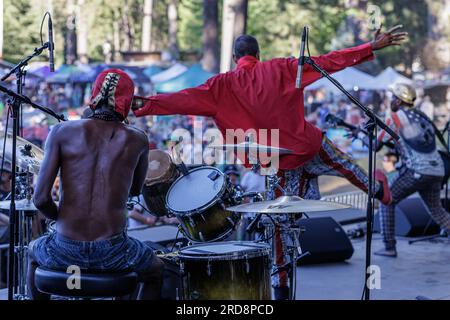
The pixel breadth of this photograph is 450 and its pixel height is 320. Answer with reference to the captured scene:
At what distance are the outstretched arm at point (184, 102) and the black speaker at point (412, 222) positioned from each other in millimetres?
4418

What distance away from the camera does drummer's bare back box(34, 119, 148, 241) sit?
4.73 metres

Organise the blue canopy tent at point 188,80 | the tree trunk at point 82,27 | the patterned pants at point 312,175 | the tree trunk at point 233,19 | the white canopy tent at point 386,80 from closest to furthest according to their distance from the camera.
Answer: the patterned pants at point 312,175
the tree trunk at point 233,19
the blue canopy tent at point 188,80
the white canopy tent at point 386,80
the tree trunk at point 82,27

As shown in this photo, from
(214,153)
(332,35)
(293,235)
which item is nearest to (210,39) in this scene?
(214,153)

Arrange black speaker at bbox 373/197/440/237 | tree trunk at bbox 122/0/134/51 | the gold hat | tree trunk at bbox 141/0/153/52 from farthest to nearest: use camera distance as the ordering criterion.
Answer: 1. tree trunk at bbox 122/0/134/51
2. tree trunk at bbox 141/0/153/52
3. black speaker at bbox 373/197/440/237
4. the gold hat

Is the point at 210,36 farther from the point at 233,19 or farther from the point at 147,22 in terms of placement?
the point at 147,22

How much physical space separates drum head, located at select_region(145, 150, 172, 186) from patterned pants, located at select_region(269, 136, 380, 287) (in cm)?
89

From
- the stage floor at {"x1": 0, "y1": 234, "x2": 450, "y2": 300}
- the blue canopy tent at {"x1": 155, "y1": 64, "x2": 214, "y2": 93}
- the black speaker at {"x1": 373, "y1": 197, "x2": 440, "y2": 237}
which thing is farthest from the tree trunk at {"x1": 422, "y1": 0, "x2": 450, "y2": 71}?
the stage floor at {"x1": 0, "y1": 234, "x2": 450, "y2": 300}

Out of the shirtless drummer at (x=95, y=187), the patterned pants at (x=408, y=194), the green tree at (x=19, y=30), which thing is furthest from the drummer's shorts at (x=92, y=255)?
the green tree at (x=19, y=30)

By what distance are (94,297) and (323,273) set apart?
4020mm

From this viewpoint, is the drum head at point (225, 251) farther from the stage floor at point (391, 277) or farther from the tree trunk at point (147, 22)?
the tree trunk at point (147, 22)

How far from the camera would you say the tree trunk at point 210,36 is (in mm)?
27047

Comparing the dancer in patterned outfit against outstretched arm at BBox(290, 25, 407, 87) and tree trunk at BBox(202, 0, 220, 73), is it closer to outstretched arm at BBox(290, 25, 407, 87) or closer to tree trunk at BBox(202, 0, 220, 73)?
outstretched arm at BBox(290, 25, 407, 87)

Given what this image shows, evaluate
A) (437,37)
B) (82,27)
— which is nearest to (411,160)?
(82,27)

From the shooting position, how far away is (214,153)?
11.8 meters
